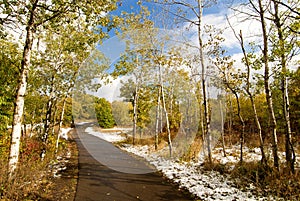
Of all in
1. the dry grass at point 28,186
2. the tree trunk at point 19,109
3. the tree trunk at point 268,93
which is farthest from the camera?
the tree trunk at point 268,93

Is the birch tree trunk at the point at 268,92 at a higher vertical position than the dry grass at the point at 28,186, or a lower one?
higher

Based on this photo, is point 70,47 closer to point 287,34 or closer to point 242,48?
point 242,48

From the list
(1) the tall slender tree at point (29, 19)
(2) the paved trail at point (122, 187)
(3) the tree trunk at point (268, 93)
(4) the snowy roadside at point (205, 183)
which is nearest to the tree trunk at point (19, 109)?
(1) the tall slender tree at point (29, 19)

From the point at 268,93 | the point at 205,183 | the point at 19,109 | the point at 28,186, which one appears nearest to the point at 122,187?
the point at 28,186

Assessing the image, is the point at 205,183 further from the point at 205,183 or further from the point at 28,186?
the point at 28,186

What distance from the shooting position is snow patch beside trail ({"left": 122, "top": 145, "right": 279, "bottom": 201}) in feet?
18.7

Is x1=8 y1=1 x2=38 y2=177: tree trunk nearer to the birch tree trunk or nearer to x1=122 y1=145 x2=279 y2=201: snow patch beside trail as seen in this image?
x1=122 y1=145 x2=279 y2=201: snow patch beside trail

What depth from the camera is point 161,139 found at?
729 inches

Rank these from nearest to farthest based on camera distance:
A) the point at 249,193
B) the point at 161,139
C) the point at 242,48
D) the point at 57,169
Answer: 1. the point at 249,193
2. the point at 242,48
3. the point at 57,169
4. the point at 161,139

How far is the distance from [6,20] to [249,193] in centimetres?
820

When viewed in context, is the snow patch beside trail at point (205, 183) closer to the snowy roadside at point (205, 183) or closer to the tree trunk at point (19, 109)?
the snowy roadside at point (205, 183)

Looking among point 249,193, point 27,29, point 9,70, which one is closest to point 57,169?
point 9,70

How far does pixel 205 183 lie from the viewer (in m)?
6.86

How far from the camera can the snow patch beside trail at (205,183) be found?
570 cm
